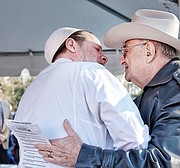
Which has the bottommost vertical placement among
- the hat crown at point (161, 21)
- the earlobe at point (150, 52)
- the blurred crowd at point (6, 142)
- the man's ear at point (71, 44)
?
the blurred crowd at point (6, 142)

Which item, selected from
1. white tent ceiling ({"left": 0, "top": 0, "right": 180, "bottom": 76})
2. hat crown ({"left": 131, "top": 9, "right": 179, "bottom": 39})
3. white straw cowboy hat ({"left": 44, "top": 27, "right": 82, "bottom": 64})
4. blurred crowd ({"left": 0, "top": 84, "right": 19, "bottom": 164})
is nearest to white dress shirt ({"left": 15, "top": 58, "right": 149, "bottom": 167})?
white straw cowboy hat ({"left": 44, "top": 27, "right": 82, "bottom": 64})

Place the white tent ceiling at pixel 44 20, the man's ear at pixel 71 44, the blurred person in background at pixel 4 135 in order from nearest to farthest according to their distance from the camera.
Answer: the man's ear at pixel 71 44
the white tent ceiling at pixel 44 20
the blurred person in background at pixel 4 135

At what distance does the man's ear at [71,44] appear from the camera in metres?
1.55

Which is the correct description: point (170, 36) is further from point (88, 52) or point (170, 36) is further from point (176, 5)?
point (176, 5)

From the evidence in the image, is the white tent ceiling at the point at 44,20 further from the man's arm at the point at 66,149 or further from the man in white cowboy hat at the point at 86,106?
the man's arm at the point at 66,149

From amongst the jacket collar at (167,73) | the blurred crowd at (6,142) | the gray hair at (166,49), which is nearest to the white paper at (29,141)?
the jacket collar at (167,73)

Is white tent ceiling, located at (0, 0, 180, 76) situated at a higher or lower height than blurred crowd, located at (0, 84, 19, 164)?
higher

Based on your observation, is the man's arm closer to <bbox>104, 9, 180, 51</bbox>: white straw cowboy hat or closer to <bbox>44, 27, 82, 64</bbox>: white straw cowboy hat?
<bbox>44, 27, 82, 64</bbox>: white straw cowboy hat

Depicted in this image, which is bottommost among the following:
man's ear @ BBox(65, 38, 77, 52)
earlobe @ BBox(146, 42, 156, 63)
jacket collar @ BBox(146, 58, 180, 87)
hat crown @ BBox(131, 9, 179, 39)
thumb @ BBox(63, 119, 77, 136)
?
thumb @ BBox(63, 119, 77, 136)

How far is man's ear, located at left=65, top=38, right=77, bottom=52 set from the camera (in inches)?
61.1

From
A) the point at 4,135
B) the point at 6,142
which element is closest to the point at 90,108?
the point at 4,135

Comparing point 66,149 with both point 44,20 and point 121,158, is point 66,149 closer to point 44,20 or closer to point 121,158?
point 121,158

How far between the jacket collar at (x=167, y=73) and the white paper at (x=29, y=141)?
0.51m

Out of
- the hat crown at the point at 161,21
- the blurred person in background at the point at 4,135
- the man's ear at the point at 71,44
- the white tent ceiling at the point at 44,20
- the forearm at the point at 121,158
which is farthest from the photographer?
the blurred person in background at the point at 4,135
